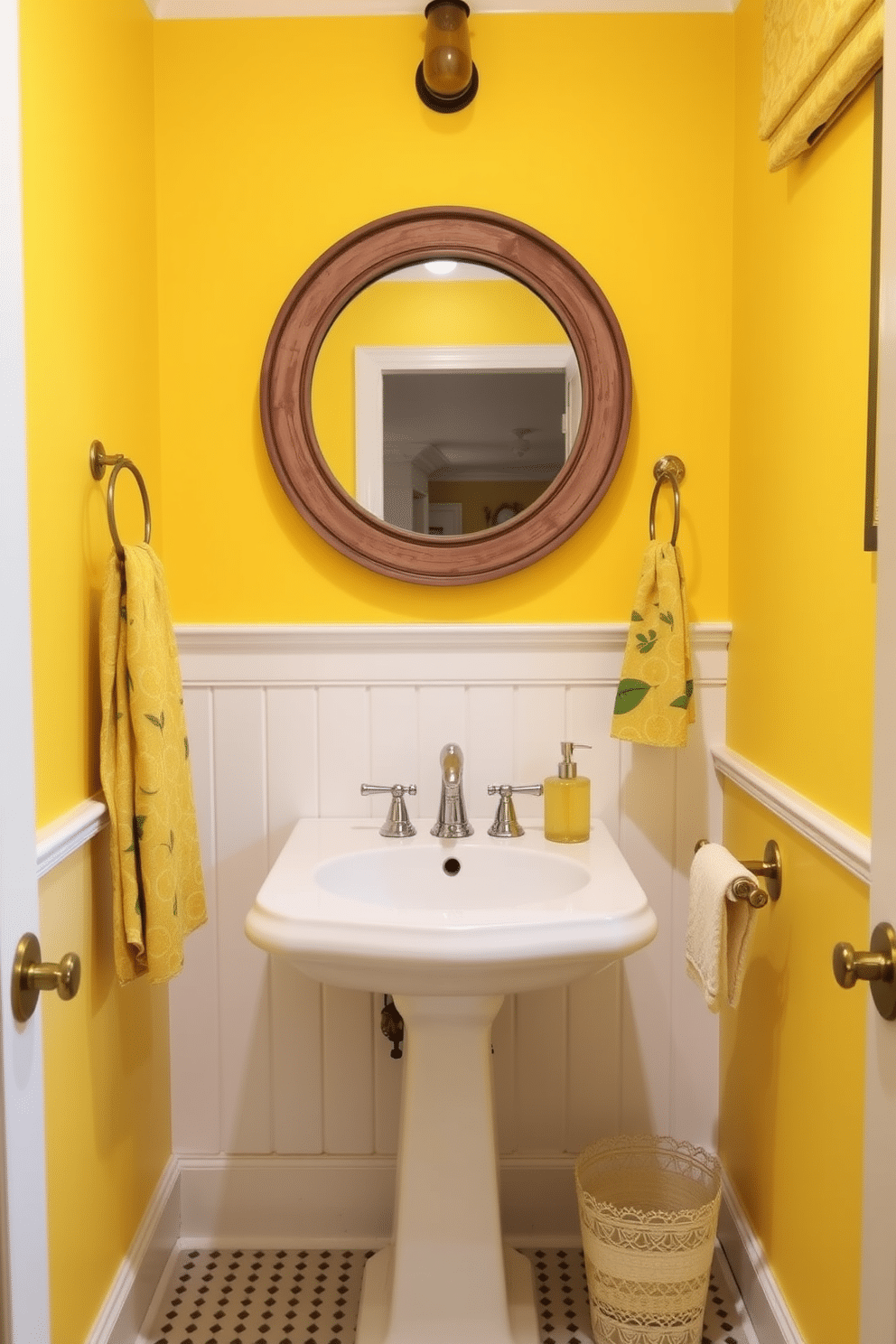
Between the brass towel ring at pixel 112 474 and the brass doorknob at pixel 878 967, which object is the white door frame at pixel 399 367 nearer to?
the brass towel ring at pixel 112 474

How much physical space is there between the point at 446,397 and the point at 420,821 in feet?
2.49

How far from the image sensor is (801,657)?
5.16 feet

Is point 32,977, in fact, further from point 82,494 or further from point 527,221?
point 527,221

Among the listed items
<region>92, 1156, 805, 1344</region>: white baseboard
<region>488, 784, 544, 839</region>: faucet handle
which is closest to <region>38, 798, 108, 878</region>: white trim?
<region>488, 784, 544, 839</region>: faucet handle

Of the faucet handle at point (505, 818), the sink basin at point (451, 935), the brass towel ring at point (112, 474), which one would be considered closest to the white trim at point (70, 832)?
the sink basin at point (451, 935)

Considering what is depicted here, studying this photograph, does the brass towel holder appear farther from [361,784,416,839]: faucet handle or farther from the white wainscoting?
[361,784,416,839]: faucet handle

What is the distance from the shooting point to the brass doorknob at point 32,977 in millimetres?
883

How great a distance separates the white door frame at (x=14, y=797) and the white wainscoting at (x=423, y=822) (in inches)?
43.2

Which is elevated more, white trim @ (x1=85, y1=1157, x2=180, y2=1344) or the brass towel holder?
the brass towel holder

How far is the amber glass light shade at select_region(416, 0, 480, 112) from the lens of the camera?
1.83 metres

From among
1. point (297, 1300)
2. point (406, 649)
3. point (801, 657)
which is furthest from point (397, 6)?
point (297, 1300)

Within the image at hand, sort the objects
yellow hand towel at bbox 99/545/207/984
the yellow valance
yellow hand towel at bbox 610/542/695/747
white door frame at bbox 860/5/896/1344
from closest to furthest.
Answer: white door frame at bbox 860/5/896/1344
the yellow valance
yellow hand towel at bbox 99/545/207/984
yellow hand towel at bbox 610/542/695/747

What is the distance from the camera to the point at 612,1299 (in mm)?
1717

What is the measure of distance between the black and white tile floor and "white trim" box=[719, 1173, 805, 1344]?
3cm
